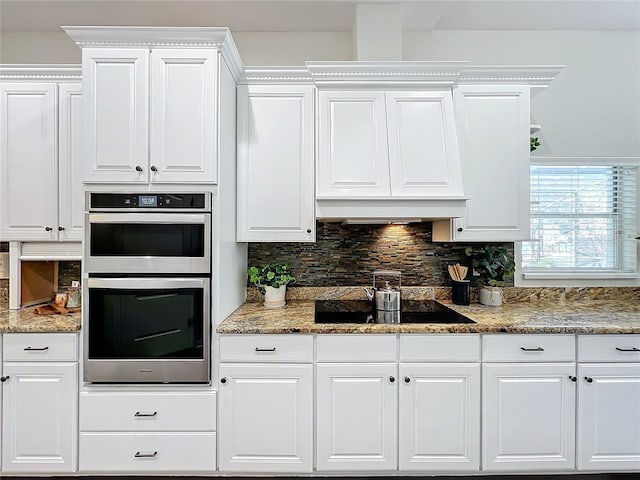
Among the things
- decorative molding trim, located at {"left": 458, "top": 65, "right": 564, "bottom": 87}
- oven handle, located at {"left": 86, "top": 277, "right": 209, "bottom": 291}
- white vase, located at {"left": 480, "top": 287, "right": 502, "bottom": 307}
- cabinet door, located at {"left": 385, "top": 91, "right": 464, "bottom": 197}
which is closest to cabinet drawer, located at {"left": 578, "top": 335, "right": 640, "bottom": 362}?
white vase, located at {"left": 480, "top": 287, "right": 502, "bottom": 307}

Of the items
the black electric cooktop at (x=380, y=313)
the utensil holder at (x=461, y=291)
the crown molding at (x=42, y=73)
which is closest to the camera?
the black electric cooktop at (x=380, y=313)

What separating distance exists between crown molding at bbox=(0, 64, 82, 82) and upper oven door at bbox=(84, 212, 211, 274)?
101cm

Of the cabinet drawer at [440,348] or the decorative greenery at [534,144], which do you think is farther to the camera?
the decorative greenery at [534,144]

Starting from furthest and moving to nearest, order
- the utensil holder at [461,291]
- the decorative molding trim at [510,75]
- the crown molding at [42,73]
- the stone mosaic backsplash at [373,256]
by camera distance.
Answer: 1. the stone mosaic backsplash at [373,256]
2. the utensil holder at [461,291]
3. the decorative molding trim at [510,75]
4. the crown molding at [42,73]

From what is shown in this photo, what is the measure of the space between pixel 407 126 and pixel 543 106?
131 centimetres

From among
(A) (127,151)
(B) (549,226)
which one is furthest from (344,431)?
(B) (549,226)

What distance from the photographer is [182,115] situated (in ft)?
6.63

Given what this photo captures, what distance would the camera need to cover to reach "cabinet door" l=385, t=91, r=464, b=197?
2.29m

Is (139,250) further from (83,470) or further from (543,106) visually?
(543,106)

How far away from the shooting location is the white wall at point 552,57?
2820 millimetres

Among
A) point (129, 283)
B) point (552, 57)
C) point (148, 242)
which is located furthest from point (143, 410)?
point (552, 57)

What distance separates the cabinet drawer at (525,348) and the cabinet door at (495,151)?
2.30 ft

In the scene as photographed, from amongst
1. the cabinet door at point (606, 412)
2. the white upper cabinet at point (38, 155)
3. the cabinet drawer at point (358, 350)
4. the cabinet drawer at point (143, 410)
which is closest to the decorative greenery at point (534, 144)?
the cabinet door at point (606, 412)

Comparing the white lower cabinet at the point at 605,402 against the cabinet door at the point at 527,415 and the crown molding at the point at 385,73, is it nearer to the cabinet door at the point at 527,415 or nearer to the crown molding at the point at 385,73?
the cabinet door at the point at 527,415
